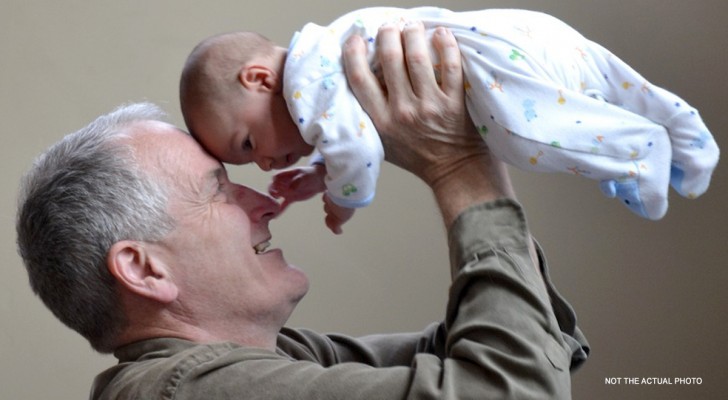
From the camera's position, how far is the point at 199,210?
1.55 metres

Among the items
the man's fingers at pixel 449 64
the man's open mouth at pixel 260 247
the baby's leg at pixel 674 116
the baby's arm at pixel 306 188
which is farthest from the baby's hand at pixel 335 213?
the baby's leg at pixel 674 116

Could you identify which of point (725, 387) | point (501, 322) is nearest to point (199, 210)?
point (501, 322)

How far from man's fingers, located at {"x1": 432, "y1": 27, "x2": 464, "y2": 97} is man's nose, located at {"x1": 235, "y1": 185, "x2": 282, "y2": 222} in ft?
1.32

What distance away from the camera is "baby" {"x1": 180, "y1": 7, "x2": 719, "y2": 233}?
4.42 ft

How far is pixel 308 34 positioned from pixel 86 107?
4.32 ft

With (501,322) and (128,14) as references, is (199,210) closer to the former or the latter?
(501,322)

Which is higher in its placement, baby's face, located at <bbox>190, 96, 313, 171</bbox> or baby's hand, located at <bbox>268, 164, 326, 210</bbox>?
baby's face, located at <bbox>190, 96, 313, 171</bbox>

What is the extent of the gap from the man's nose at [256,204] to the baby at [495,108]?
0.27ft

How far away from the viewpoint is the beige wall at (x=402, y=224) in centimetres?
261

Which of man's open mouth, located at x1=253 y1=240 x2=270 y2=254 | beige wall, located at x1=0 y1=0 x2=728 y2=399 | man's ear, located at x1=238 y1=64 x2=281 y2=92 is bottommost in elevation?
beige wall, located at x1=0 y1=0 x2=728 y2=399

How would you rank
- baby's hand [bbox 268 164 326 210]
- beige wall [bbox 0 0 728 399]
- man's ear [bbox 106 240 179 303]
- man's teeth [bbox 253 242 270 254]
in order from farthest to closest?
1. beige wall [bbox 0 0 728 399]
2. baby's hand [bbox 268 164 326 210]
3. man's teeth [bbox 253 242 270 254]
4. man's ear [bbox 106 240 179 303]

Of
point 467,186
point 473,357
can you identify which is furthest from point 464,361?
point 467,186

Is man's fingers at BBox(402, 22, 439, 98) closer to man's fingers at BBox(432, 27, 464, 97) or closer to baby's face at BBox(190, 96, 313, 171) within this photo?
man's fingers at BBox(432, 27, 464, 97)

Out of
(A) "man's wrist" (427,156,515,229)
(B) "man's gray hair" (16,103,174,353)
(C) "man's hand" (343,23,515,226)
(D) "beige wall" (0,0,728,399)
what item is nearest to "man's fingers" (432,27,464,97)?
(C) "man's hand" (343,23,515,226)
